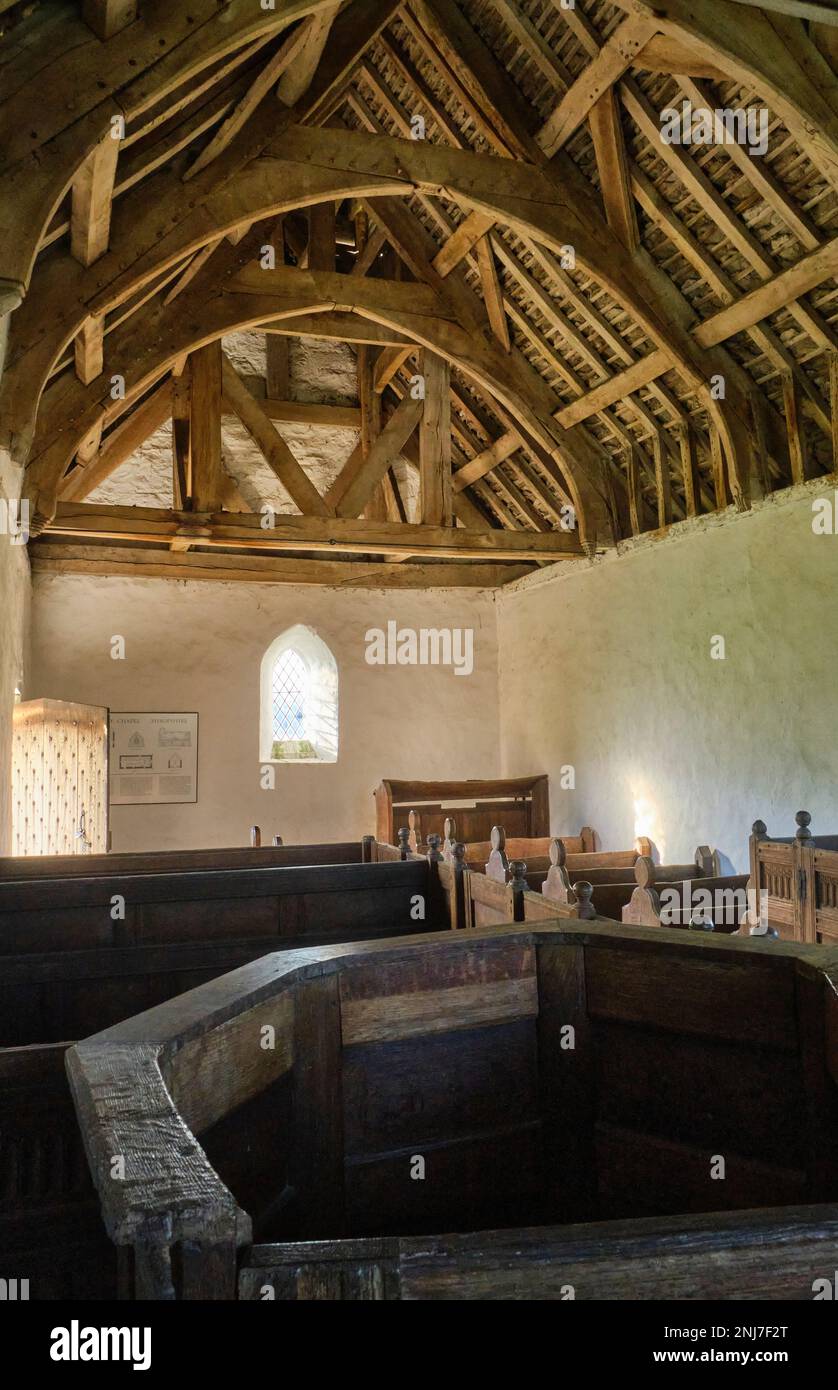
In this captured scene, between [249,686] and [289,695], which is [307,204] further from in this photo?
[289,695]

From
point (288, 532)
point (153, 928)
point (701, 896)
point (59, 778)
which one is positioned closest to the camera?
point (153, 928)

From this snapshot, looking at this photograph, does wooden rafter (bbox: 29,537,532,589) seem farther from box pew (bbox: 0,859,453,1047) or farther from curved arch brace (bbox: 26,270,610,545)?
box pew (bbox: 0,859,453,1047)

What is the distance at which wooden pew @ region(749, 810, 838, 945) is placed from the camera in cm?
512

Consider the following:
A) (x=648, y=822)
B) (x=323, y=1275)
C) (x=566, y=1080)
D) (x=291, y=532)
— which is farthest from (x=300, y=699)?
(x=323, y=1275)

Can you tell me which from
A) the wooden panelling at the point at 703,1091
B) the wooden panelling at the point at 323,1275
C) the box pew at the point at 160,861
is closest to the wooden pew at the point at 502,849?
the box pew at the point at 160,861

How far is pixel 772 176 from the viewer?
6.11m

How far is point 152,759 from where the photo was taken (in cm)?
1012

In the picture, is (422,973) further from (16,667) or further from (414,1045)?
(16,667)

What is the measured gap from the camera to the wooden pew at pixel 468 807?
965 centimetres

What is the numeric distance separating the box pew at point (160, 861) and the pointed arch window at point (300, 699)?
4853 millimetres

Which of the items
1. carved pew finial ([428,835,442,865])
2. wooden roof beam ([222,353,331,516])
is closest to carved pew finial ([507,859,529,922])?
carved pew finial ([428,835,442,865])

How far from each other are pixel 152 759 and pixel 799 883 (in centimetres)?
693
